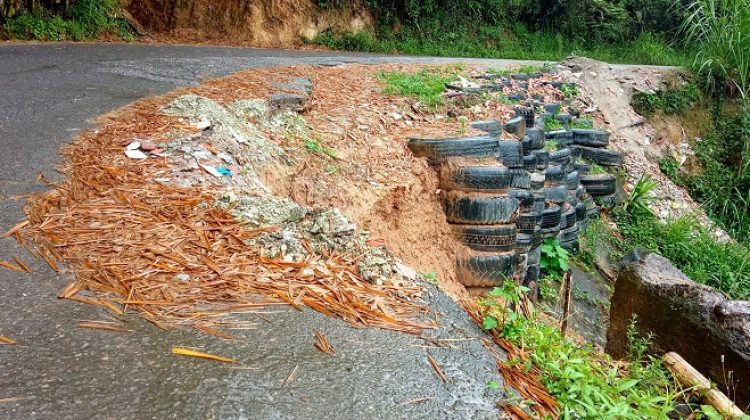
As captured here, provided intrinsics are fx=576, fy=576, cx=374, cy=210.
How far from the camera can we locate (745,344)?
3.29m

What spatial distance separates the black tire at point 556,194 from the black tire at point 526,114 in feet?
2.34

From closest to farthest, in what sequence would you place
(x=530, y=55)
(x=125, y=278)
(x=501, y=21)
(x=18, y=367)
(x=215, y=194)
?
(x=18, y=367) < (x=125, y=278) < (x=215, y=194) < (x=530, y=55) < (x=501, y=21)

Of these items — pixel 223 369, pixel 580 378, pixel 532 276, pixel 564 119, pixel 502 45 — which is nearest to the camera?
pixel 223 369

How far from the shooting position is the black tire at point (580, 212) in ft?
22.3

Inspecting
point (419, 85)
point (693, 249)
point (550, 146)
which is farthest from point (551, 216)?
point (693, 249)

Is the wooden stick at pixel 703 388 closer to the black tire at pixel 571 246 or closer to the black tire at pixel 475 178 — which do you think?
the black tire at pixel 475 178

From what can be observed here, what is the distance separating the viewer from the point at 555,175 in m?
6.26

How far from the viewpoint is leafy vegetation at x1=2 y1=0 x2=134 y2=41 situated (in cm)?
780

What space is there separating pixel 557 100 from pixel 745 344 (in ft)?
16.8

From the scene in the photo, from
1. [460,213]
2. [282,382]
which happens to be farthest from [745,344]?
[282,382]

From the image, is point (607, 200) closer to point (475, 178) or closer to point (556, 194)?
point (556, 194)

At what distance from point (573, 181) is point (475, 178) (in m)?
2.98

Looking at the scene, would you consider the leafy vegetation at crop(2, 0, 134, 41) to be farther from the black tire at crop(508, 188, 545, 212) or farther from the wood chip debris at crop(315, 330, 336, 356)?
the wood chip debris at crop(315, 330, 336, 356)

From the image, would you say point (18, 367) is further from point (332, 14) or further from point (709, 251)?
point (332, 14)
